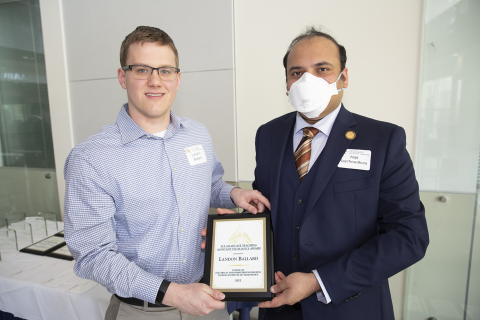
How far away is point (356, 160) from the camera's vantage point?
1.28 metres

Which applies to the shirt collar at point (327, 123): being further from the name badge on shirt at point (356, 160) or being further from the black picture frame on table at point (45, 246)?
the black picture frame on table at point (45, 246)

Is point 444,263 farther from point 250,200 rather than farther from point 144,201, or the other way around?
point 144,201

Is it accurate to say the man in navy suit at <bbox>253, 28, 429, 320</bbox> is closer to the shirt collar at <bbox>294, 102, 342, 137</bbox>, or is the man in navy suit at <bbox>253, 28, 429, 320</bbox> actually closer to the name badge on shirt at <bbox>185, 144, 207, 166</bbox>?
the shirt collar at <bbox>294, 102, 342, 137</bbox>

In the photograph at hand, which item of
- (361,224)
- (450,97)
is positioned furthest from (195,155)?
(450,97)

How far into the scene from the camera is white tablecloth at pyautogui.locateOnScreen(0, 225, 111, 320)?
1969 mm

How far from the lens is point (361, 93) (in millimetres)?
2566

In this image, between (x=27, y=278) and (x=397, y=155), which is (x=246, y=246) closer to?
(x=397, y=155)

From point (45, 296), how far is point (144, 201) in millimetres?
1426

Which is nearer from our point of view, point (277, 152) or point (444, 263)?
point (277, 152)

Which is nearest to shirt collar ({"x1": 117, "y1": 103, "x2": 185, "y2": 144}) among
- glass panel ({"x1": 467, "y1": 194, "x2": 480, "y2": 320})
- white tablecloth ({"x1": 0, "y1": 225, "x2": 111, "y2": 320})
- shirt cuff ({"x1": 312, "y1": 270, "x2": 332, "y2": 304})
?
shirt cuff ({"x1": 312, "y1": 270, "x2": 332, "y2": 304})

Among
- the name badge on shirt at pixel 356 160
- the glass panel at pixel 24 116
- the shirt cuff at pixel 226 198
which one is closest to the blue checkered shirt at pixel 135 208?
the shirt cuff at pixel 226 198

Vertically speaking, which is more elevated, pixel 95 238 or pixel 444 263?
pixel 95 238

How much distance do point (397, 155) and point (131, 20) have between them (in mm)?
3062

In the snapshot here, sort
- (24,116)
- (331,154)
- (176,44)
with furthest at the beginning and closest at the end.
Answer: (24,116) → (176,44) → (331,154)
